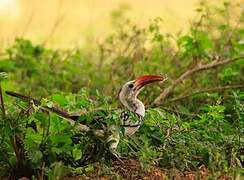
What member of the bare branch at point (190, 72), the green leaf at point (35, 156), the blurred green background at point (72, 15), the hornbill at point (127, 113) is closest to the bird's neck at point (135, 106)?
the hornbill at point (127, 113)

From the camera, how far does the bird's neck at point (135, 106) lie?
200 inches

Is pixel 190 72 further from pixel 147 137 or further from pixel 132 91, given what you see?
pixel 147 137

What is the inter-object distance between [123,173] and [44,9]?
26.9 feet

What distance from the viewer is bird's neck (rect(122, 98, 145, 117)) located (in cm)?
507

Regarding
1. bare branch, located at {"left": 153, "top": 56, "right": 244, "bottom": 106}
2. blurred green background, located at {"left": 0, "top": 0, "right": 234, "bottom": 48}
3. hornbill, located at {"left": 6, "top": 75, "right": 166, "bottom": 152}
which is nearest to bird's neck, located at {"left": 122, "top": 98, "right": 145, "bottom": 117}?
hornbill, located at {"left": 6, "top": 75, "right": 166, "bottom": 152}

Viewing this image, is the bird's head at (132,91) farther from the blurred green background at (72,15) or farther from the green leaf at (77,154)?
the blurred green background at (72,15)

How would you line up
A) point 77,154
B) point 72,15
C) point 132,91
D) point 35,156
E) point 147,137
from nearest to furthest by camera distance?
point 35,156 → point 77,154 → point 147,137 → point 132,91 → point 72,15

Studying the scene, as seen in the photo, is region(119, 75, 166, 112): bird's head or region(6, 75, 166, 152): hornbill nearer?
region(6, 75, 166, 152): hornbill

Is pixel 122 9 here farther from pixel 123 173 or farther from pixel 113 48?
pixel 123 173

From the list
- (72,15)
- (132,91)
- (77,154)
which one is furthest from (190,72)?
(72,15)

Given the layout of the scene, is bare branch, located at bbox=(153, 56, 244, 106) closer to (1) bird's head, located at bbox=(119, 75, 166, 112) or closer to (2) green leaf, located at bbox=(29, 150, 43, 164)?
(1) bird's head, located at bbox=(119, 75, 166, 112)

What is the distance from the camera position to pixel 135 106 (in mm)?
5164

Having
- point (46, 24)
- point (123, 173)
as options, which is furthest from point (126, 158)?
point (46, 24)

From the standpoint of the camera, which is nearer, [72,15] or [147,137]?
[147,137]
